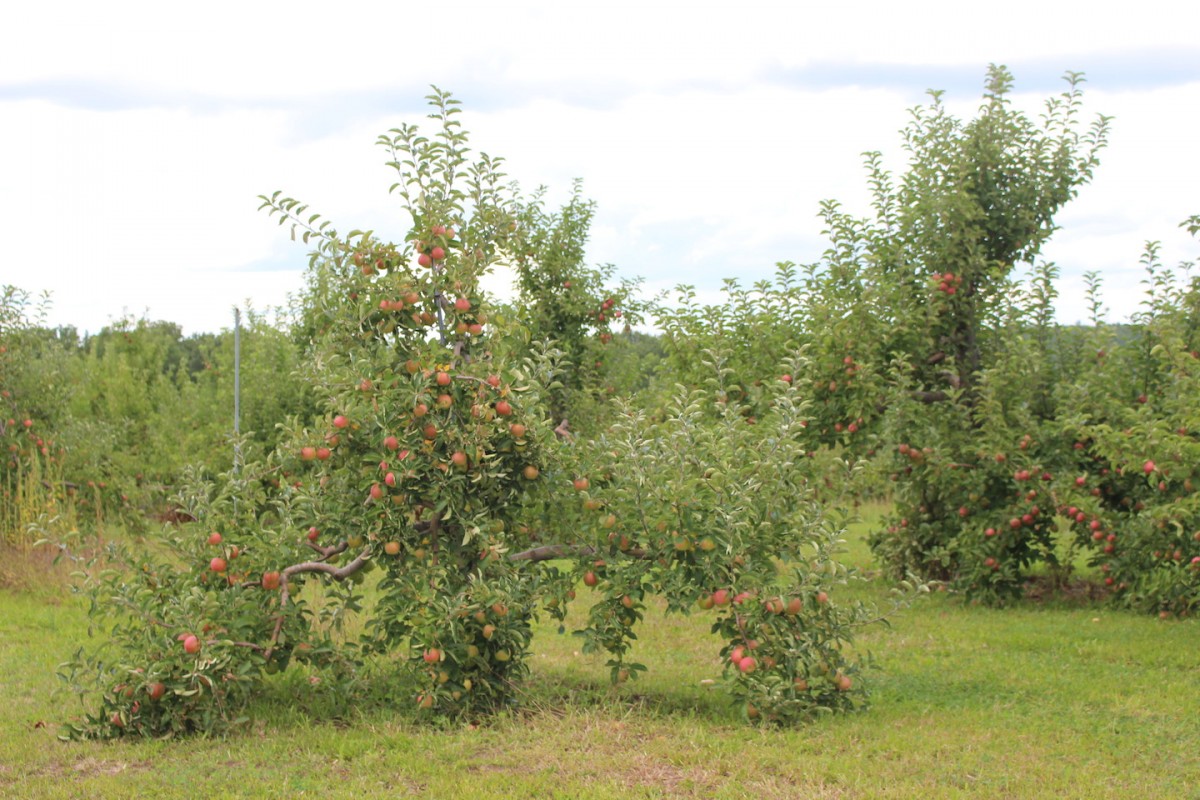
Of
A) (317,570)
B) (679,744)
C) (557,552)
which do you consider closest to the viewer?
(679,744)

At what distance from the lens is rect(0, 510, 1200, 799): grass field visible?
469 cm

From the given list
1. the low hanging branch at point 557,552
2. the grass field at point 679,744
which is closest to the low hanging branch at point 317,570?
the grass field at point 679,744

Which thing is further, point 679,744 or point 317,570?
point 317,570

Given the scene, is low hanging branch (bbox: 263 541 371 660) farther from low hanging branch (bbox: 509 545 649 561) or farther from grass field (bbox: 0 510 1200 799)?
low hanging branch (bbox: 509 545 649 561)

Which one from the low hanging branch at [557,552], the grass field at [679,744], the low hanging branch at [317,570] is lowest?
the grass field at [679,744]

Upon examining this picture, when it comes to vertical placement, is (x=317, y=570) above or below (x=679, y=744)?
above

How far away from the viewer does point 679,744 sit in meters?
5.17

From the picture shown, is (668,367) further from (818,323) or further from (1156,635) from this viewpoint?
(1156,635)

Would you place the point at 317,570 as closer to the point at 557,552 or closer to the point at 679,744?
the point at 557,552

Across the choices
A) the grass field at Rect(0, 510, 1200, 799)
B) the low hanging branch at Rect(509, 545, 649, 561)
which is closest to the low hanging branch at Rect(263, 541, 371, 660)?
the grass field at Rect(0, 510, 1200, 799)

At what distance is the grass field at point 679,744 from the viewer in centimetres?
469

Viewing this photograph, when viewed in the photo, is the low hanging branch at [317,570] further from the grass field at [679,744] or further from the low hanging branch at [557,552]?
A: the low hanging branch at [557,552]

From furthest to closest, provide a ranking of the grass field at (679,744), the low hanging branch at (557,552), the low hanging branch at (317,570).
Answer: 1. the low hanging branch at (557,552)
2. the low hanging branch at (317,570)
3. the grass field at (679,744)

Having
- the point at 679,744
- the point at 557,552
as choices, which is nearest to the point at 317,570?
the point at 557,552
